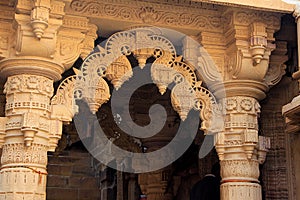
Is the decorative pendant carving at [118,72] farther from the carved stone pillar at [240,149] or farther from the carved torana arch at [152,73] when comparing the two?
the carved stone pillar at [240,149]

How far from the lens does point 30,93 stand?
4.86m

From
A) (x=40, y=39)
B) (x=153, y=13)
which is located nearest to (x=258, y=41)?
(x=153, y=13)

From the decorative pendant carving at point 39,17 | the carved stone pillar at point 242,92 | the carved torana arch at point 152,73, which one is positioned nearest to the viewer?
the decorative pendant carving at point 39,17

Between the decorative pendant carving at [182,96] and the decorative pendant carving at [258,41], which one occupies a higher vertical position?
the decorative pendant carving at [258,41]

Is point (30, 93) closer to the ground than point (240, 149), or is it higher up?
higher up

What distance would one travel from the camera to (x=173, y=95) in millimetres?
5422

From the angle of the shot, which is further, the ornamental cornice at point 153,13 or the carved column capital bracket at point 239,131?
the carved column capital bracket at point 239,131

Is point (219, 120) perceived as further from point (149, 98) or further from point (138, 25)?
point (149, 98)

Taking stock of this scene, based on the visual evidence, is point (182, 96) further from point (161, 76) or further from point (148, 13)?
point (148, 13)

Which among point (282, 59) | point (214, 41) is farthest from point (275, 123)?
point (214, 41)

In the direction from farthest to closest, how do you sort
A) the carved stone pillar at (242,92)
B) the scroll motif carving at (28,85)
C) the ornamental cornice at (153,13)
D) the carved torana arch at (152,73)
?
1. the carved stone pillar at (242,92)
2. the ornamental cornice at (153,13)
3. the carved torana arch at (152,73)
4. the scroll motif carving at (28,85)

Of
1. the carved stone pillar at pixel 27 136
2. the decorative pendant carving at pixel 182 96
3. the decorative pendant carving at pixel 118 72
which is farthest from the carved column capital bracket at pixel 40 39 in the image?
the decorative pendant carving at pixel 182 96

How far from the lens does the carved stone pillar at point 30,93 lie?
4.68 meters

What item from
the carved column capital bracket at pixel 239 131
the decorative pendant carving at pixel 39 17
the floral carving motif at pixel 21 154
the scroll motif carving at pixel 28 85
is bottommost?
the floral carving motif at pixel 21 154
